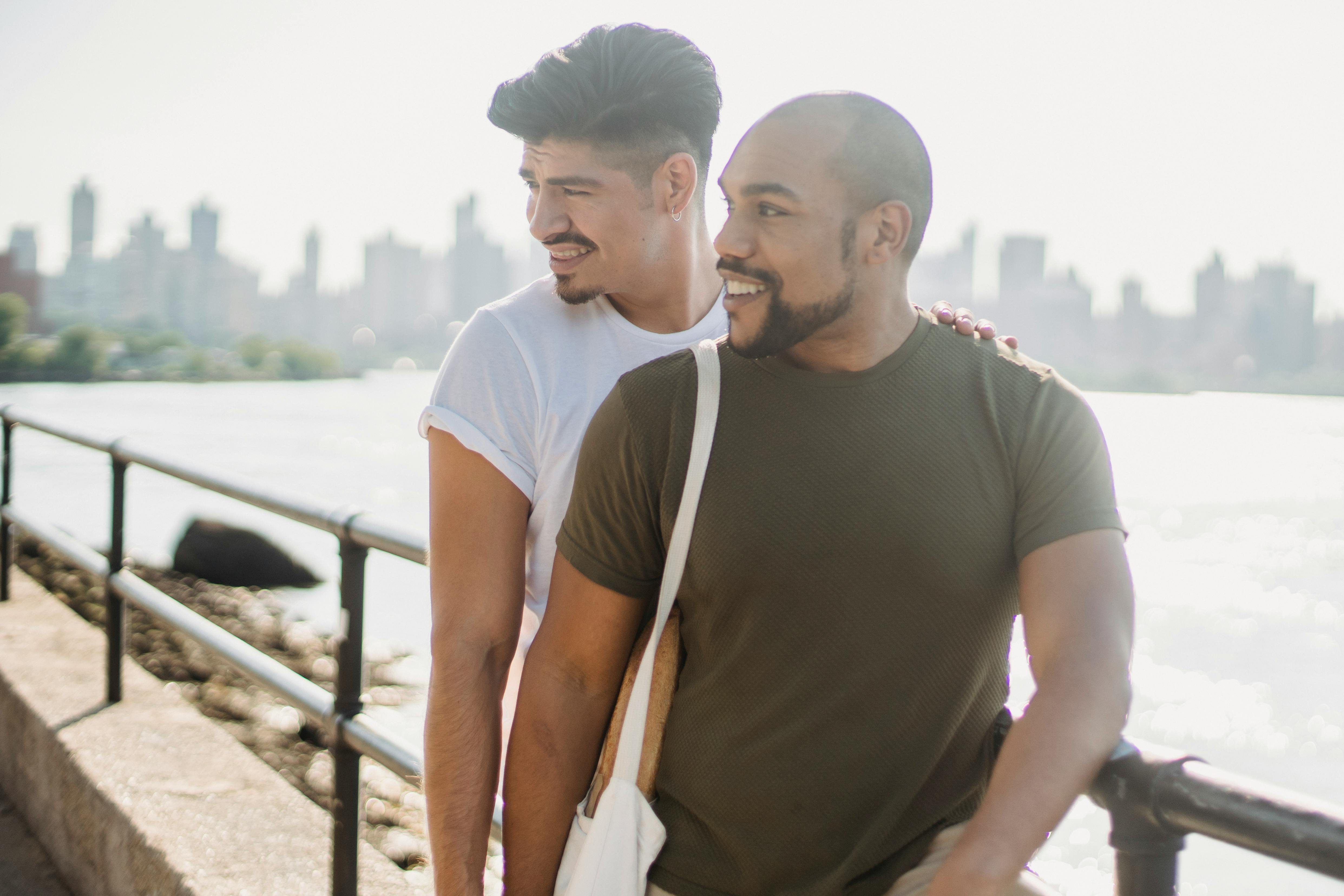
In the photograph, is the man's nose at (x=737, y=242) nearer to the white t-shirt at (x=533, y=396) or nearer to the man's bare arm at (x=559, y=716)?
the white t-shirt at (x=533, y=396)

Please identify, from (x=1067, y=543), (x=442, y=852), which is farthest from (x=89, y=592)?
(x=1067, y=543)

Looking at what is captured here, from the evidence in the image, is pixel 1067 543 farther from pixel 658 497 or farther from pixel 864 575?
pixel 658 497

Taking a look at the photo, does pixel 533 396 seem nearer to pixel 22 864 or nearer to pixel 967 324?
pixel 967 324

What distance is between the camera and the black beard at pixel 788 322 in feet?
4.69

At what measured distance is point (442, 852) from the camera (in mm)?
1674

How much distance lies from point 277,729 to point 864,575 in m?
5.81

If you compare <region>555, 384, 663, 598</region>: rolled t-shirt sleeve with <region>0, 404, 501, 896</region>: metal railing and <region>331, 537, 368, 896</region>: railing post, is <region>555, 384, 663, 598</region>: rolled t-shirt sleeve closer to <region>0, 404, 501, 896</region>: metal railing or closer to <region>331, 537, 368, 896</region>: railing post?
<region>0, 404, 501, 896</region>: metal railing

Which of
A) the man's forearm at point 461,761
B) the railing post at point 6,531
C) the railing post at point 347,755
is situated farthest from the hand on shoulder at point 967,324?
the railing post at point 6,531

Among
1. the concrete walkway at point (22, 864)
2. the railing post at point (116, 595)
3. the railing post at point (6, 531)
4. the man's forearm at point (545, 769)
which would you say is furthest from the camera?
the railing post at point (6, 531)

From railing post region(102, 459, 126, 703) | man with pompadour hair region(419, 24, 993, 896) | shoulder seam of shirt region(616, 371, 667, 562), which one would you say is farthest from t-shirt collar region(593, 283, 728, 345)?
railing post region(102, 459, 126, 703)

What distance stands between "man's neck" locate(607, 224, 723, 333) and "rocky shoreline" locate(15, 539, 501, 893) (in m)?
2.30

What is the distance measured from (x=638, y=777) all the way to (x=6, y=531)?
4.18m

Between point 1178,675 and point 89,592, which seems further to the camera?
point 1178,675

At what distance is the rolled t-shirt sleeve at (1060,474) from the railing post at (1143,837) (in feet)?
0.94
